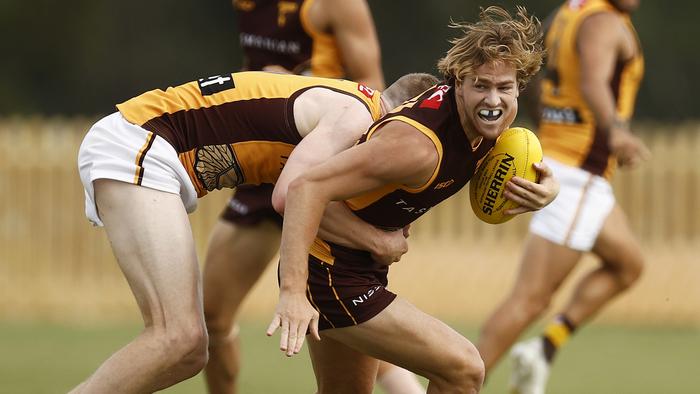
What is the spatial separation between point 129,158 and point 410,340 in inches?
53.4

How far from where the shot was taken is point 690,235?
14.5 metres

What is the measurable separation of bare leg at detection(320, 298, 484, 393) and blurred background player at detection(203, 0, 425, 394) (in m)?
1.77

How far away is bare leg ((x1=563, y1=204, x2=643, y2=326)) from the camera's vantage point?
8.30 metres

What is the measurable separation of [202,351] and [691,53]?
2011cm

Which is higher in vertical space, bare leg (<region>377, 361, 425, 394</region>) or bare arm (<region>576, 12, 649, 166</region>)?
bare arm (<region>576, 12, 649, 166</region>)

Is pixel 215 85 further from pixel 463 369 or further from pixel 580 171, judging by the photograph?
pixel 580 171

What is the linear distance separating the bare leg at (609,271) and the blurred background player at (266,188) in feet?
5.90

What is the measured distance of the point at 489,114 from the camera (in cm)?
535

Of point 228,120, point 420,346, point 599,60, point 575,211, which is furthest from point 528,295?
point 228,120

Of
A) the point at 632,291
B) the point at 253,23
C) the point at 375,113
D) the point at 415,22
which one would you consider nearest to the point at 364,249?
the point at 375,113

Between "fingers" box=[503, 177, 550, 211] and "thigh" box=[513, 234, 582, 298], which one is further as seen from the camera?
"thigh" box=[513, 234, 582, 298]

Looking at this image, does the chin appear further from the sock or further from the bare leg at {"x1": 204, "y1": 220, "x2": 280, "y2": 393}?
the sock

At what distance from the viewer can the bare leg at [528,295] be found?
25.7 ft

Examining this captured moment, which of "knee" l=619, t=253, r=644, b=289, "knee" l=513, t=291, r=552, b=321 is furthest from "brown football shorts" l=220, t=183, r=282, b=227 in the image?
"knee" l=619, t=253, r=644, b=289
